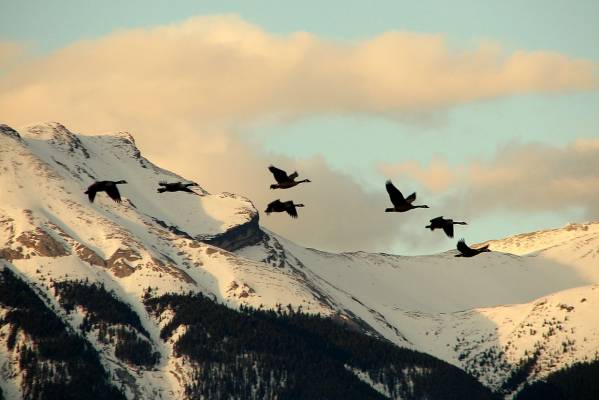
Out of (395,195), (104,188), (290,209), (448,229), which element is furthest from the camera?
(290,209)

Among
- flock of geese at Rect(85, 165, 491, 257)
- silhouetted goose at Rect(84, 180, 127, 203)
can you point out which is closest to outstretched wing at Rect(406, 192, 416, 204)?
flock of geese at Rect(85, 165, 491, 257)

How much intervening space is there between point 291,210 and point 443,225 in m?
13.4

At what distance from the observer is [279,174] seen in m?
126

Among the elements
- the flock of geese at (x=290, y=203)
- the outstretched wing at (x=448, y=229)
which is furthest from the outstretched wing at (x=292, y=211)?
the outstretched wing at (x=448, y=229)

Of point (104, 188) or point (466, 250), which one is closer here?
point (104, 188)

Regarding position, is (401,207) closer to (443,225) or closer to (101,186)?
(443,225)

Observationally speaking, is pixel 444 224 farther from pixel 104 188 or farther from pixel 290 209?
pixel 104 188

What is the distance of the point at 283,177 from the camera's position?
127 meters

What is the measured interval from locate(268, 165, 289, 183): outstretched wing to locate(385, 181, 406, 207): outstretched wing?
33.3 feet

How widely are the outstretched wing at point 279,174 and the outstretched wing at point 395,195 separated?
10152 mm

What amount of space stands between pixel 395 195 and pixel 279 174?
1082 cm

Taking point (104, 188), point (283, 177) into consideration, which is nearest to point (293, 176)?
point (283, 177)

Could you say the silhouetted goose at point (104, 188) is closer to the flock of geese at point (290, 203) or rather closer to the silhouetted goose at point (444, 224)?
the flock of geese at point (290, 203)

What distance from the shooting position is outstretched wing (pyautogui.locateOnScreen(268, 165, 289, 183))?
414ft
